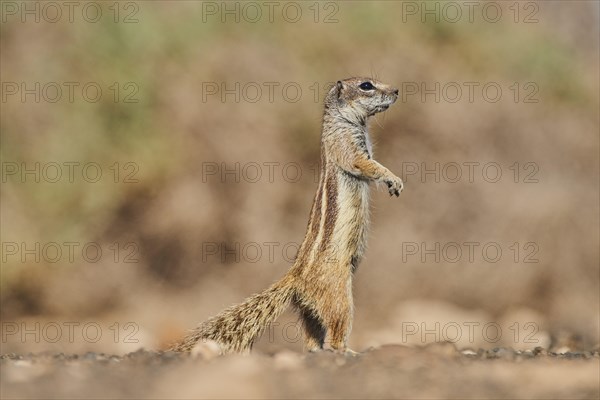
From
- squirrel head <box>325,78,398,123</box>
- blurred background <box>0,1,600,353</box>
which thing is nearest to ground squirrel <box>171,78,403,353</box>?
squirrel head <box>325,78,398,123</box>

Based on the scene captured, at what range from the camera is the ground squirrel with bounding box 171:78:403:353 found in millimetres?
7402

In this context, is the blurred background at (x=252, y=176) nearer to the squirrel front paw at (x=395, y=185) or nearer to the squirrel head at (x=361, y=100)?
the squirrel head at (x=361, y=100)

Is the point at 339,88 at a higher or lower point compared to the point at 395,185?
higher

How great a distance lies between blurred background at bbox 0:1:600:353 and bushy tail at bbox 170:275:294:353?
5451 mm

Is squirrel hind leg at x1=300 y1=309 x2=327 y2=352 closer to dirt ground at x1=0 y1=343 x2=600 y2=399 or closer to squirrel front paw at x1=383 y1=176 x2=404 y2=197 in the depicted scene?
squirrel front paw at x1=383 y1=176 x2=404 y2=197

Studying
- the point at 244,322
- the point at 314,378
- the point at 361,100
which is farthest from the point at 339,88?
the point at 314,378

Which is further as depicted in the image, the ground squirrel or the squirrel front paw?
the squirrel front paw

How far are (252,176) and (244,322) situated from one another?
669 centimetres

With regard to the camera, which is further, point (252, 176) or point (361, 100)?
point (252, 176)

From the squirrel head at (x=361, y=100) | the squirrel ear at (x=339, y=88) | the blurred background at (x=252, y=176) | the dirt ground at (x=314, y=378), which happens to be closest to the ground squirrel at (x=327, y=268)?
the squirrel head at (x=361, y=100)

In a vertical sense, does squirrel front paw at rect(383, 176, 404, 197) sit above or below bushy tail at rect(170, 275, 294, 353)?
above

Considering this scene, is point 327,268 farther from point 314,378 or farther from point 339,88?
point 314,378

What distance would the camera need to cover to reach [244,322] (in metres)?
7.39

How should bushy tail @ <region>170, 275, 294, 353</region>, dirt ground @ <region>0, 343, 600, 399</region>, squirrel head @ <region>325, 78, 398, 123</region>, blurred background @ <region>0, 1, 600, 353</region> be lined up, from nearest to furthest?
dirt ground @ <region>0, 343, 600, 399</region> → bushy tail @ <region>170, 275, 294, 353</region> → squirrel head @ <region>325, 78, 398, 123</region> → blurred background @ <region>0, 1, 600, 353</region>
